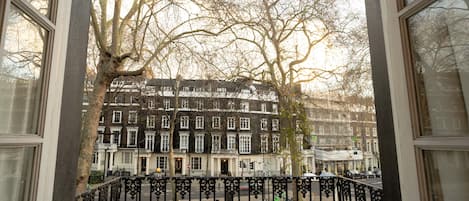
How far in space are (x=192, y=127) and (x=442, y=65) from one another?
24.8 ft

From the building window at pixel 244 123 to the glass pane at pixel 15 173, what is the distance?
627 centimetres

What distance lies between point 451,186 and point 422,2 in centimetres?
41

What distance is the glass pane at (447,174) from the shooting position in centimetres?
48

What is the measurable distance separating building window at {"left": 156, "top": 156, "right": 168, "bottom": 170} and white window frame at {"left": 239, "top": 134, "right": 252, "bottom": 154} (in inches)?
123

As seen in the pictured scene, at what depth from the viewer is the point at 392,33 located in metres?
0.62

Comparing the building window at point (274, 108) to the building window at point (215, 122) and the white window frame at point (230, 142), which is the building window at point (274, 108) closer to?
the building window at point (215, 122)

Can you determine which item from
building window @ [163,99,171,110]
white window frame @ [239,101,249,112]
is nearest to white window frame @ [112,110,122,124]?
building window @ [163,99,171,110]

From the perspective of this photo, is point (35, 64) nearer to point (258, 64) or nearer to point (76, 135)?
point (76, 135)

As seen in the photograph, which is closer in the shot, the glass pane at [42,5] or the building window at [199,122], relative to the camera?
→ the glass pane at [42,5]

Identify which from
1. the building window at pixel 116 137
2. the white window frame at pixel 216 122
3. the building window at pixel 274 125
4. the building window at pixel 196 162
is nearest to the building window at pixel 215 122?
the white window frame at pixel 216 122

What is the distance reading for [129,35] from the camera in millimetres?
4133

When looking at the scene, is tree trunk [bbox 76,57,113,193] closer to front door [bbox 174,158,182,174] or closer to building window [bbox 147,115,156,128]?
building window [bbox 147,115,156,128]

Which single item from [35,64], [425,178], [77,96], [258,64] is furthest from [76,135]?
[258,64]

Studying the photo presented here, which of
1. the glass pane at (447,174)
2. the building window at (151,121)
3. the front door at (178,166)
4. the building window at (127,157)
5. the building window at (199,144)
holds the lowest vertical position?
the front door at (178,166)
